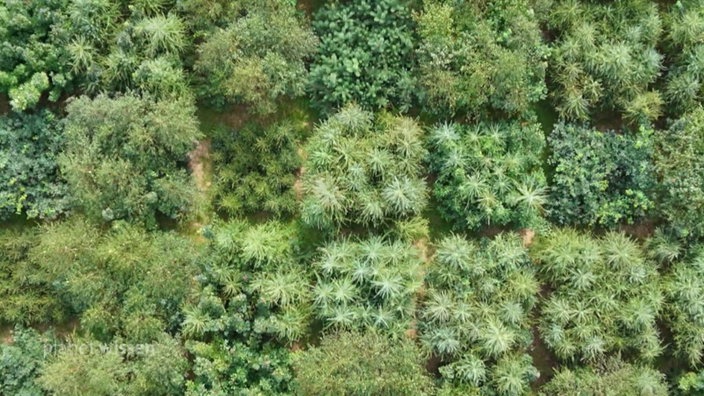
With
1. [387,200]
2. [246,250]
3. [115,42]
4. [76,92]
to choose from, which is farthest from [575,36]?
[76,92]

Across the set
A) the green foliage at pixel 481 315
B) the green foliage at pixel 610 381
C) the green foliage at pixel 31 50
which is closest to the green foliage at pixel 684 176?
the green foliage at pixel 610 381

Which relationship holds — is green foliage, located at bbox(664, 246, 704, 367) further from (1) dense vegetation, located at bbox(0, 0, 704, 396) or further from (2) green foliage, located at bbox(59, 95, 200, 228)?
(2) green foliage, located at bbox(59, 95, 200, 228)

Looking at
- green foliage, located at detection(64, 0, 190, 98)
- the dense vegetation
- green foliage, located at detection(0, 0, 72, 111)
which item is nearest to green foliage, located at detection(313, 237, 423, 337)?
the dense vegetation

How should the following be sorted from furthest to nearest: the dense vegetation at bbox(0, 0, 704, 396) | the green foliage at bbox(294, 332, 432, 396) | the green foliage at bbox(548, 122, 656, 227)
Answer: the green foliage at bbox(548, 122, 656, 227) → the dense vegetation at bbox(0, 0, 704, 396) → the green foliage at bbox(294, 332, 432, 396)

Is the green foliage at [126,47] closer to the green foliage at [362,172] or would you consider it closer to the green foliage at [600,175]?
the green foliage at [362,172]

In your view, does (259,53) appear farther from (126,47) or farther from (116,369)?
(116,369)

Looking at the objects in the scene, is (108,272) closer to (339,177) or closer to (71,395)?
(71,395)

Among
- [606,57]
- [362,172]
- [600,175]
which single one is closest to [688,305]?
[600,175]
